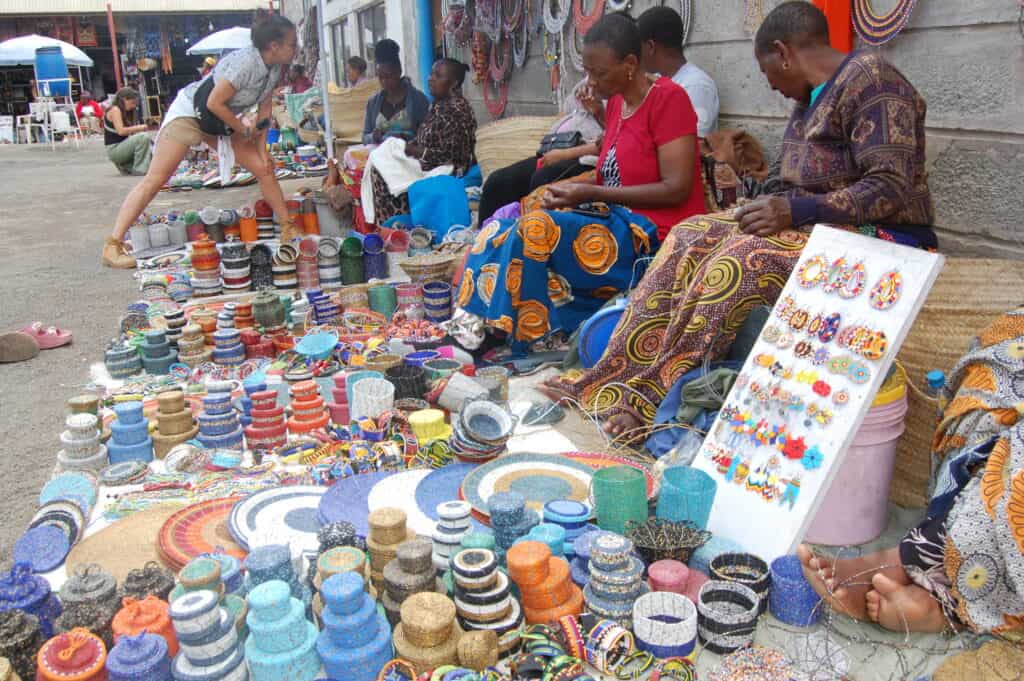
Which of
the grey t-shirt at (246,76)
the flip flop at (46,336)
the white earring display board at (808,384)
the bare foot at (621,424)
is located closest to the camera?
the white earring display board at (808,384)

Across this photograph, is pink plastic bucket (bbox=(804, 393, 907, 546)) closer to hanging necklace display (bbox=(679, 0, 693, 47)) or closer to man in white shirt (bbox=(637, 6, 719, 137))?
man in white shirt (bbox=(637, 6, 719, 137))

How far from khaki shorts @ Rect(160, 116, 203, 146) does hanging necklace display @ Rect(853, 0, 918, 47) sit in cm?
445

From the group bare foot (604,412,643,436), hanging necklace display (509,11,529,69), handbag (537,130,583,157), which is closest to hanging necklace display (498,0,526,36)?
hanging necklace display (509,11,529,69)

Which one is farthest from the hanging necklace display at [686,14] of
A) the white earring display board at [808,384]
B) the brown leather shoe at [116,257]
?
the brown leather shoe at [116,257]

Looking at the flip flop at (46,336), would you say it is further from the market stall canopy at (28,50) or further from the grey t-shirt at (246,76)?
the market stall canopy at (28,50)

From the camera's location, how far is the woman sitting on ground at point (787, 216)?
2465mm

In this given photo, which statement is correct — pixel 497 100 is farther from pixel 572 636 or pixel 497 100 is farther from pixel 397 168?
pixel 572 636

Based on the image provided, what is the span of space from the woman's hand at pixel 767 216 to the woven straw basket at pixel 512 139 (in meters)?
3.26

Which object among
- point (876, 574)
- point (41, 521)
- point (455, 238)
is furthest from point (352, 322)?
point (876, 574)

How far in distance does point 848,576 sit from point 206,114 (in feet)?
17.2

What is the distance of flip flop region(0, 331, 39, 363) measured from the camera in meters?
4.18

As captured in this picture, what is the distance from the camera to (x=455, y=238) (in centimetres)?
529

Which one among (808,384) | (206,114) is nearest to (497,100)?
(206,114)

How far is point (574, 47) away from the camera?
584 cm
